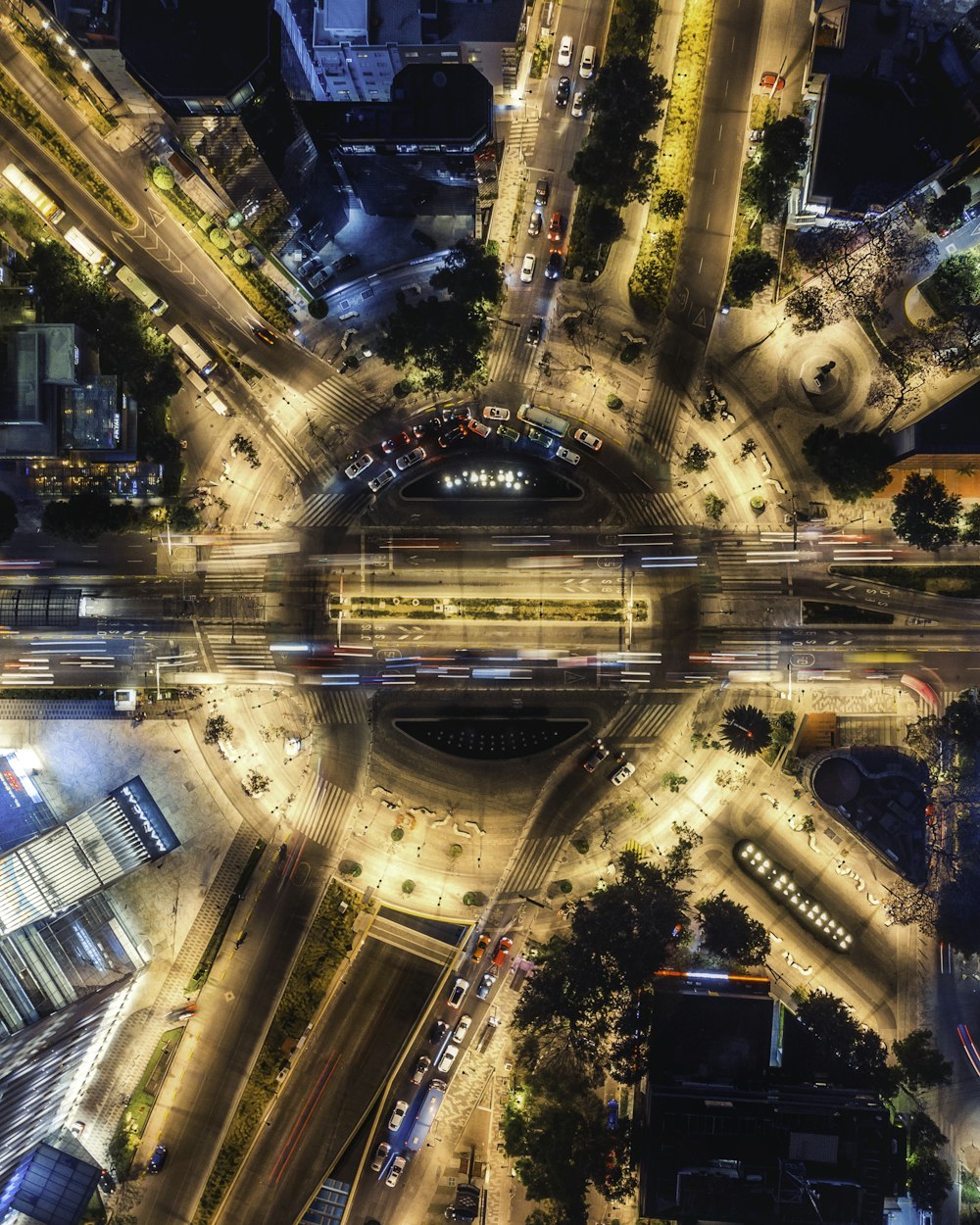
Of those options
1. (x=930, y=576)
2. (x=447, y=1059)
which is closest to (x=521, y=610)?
(x=930, y=576)

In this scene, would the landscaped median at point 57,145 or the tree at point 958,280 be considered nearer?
the tree at point 958,280

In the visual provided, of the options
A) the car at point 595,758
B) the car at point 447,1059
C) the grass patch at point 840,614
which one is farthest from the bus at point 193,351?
the car at point 447,1059

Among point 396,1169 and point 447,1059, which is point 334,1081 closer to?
point 396,1169

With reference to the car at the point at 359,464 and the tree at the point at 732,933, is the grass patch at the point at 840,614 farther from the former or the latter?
the car at the point at 359,464

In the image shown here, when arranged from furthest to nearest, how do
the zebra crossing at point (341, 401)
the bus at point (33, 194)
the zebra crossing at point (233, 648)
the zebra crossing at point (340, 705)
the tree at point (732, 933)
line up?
1. the zebra crossing at point (233, 648)
2. the zebra crossing at point (340, 705)
3. the zebra crossing at point (341, 401)
4. the bus at point (33, 194)
5. the tree at point (732, 933)

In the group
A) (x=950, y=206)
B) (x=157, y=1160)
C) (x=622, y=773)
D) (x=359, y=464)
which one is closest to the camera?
(x=950, y=206)

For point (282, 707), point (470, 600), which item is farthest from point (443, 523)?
point (282, 707)

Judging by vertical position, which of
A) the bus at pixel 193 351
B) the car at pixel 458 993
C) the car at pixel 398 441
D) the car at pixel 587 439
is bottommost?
the car at pixel 458 993
